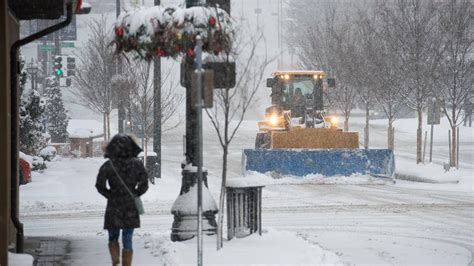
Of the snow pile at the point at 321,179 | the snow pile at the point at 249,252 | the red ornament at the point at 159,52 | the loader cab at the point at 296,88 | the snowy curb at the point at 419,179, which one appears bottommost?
the snowy curb at the point at 419,179

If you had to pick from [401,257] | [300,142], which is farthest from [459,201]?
[401,257]

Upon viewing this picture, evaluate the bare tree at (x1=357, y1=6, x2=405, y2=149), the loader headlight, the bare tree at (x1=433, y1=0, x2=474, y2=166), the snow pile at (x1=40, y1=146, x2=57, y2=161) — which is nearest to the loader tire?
the loader headlight

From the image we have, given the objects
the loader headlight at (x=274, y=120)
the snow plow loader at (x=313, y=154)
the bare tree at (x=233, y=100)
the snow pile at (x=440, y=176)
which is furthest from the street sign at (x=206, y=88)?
the loader headlight at (x=274, y=120)

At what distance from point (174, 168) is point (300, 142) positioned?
7109mm

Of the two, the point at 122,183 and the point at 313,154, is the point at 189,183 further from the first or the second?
the point at 313,154

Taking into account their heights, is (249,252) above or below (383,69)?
below

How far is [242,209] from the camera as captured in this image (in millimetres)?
11688

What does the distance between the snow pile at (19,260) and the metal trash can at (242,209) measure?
112 inches

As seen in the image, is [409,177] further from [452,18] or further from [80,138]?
[80,138]

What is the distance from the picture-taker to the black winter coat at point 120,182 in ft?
29.3

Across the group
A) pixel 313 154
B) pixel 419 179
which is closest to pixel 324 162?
pixel 313 154

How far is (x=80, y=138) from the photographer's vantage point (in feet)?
113

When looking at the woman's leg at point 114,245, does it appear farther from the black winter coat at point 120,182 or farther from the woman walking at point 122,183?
the black winter coat at point 120,182

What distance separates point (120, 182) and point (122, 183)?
29 millimetres
